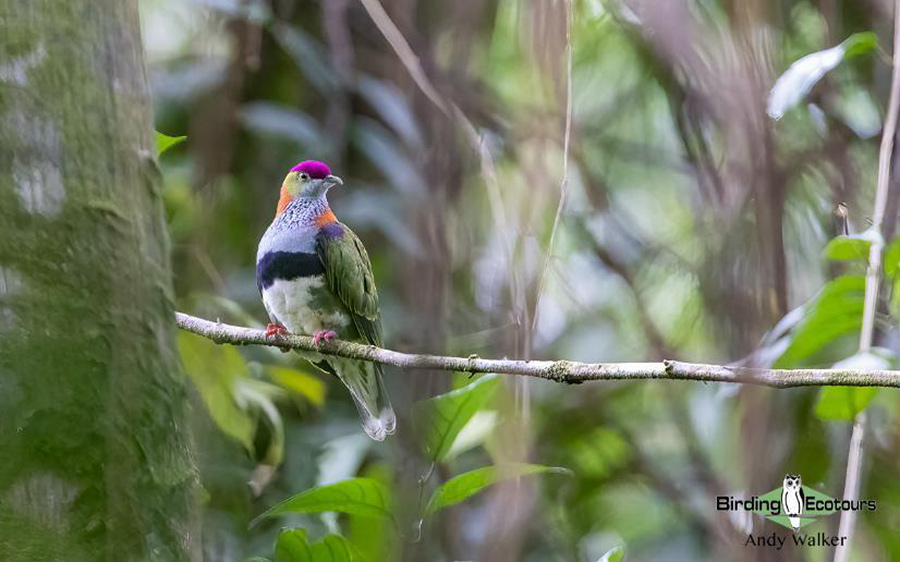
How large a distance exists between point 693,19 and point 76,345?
1474mm

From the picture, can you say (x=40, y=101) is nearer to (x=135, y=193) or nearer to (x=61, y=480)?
(x=135, y=193)

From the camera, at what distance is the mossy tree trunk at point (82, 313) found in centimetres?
107

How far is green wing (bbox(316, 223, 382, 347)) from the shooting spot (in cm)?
261

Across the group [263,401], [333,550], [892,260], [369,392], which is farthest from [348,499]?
[369,392]

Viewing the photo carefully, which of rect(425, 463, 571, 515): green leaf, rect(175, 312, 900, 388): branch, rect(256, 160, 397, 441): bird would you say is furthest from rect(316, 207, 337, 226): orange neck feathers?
rect(425, 463, 571, 515): green leaf

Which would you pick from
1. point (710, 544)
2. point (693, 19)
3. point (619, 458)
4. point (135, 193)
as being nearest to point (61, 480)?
point (135, 193)

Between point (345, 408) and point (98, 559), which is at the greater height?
point (98, 559)

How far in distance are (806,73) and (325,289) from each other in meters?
1.27

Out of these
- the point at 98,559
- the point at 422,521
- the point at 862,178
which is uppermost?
the point at 862,178

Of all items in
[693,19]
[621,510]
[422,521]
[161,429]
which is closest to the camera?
[161,429]

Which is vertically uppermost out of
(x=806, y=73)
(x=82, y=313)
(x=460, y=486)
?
(x=806, y=73)

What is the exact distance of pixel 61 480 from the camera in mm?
1077

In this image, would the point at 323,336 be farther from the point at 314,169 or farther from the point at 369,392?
the point at 314,169

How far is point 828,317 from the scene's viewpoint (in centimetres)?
178
